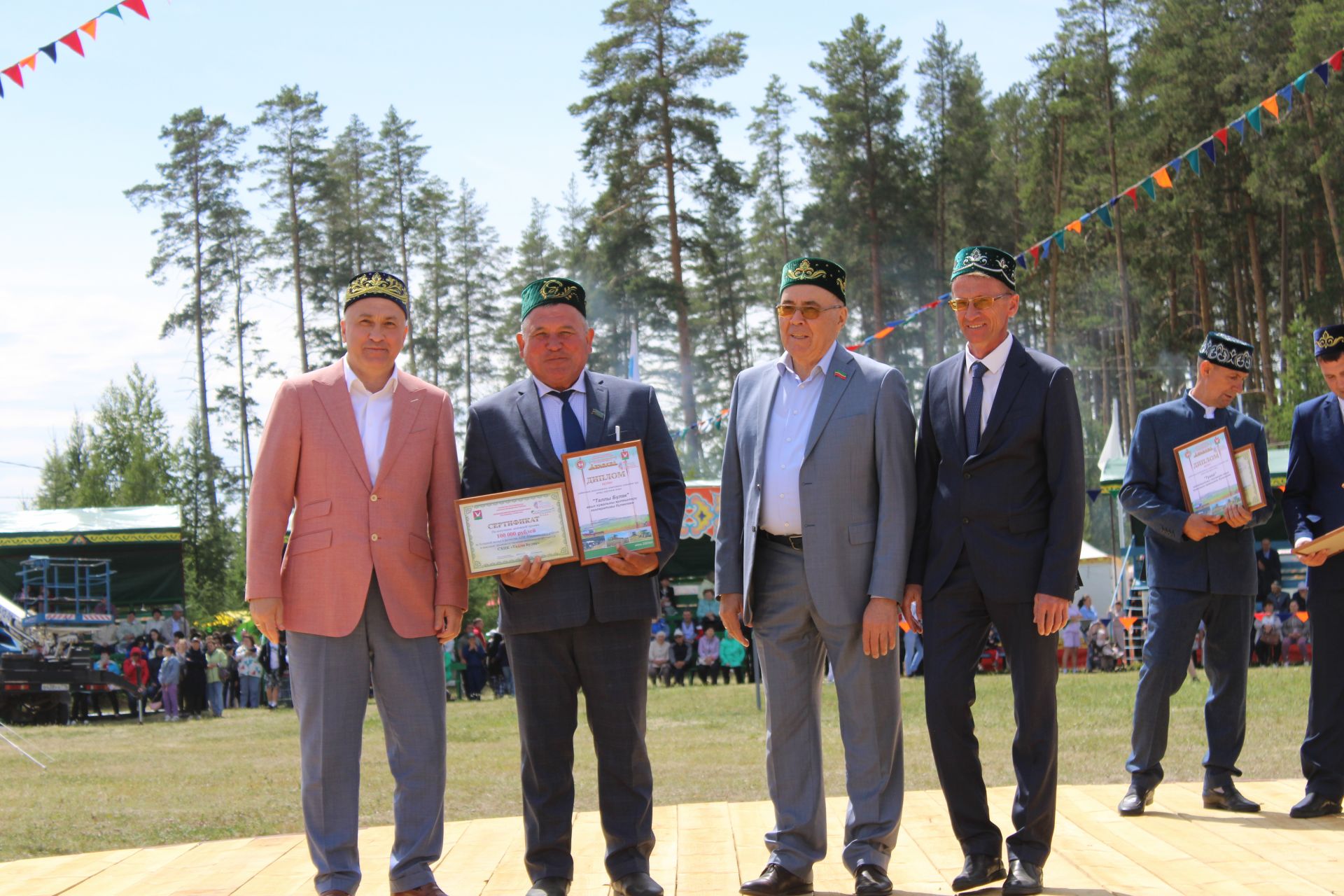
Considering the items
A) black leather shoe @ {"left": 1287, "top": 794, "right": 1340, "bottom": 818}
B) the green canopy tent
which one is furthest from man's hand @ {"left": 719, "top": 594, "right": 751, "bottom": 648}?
the green canopy tent

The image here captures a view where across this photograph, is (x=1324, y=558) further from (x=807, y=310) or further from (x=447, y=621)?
(x=447, y=621)

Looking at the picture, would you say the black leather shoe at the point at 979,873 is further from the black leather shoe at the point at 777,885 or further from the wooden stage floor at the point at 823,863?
the black leather shoe at the point at 777,885

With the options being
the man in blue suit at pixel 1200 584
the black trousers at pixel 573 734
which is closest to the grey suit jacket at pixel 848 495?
the black trousers at pixel 573 734

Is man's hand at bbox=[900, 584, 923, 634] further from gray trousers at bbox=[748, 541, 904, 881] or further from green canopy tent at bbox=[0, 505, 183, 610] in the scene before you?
green canopy tent at bbox=[0, 505, 183, 610]

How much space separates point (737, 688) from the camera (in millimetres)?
19438

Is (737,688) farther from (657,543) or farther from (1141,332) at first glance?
(1141,332)

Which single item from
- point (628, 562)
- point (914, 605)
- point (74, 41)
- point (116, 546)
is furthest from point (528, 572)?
point (116, 546)

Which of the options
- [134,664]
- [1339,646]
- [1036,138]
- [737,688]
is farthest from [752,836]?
[1036,138]

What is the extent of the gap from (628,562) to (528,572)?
32 cm

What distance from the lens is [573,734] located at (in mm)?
4254

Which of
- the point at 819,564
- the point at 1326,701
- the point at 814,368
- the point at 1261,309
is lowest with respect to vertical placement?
the point at 1326,701

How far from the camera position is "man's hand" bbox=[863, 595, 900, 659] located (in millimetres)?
4117

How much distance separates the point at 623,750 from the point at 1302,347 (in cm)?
2751

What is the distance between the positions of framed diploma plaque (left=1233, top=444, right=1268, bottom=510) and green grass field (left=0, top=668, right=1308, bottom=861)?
1468 millimetres
